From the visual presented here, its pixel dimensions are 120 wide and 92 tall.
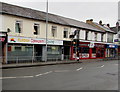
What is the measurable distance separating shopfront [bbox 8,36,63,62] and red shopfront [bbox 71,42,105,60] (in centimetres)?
398

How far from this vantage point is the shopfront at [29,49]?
1762cm

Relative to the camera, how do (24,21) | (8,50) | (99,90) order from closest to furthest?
(99,90) < (8,50) < (24,21)

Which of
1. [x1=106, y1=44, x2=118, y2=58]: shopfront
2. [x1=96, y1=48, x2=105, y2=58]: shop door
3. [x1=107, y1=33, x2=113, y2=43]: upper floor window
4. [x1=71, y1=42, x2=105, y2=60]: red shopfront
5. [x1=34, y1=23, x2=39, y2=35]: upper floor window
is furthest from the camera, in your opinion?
[x1=107, y1=33, x2=113, y2=43]: upper floor window

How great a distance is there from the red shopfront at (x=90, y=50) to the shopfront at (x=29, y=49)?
398cm

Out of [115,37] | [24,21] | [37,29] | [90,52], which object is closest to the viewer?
[24,21]

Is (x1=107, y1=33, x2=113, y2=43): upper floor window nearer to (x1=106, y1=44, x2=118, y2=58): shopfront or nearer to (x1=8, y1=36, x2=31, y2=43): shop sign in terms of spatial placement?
(x1=106, y1=44, x2=118, y2=58): shopfront

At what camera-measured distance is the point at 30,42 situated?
1925 cm

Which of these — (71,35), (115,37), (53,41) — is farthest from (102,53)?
(53,41)

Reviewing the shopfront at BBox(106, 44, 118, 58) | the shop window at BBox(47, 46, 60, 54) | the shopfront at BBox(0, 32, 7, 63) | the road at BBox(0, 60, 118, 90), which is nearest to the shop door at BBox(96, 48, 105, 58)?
the shopfront at BBox(106, 44, 118, 58)

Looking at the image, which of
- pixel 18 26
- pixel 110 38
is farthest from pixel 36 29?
pixel 110 38

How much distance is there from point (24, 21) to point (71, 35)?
8502 mm

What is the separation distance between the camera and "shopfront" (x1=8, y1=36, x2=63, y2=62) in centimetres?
1762

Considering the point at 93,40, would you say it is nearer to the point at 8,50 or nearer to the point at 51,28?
the point at 51,28

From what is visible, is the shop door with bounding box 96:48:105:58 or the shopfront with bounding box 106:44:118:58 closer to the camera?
the shop door with bounding box 96:48:105:58
